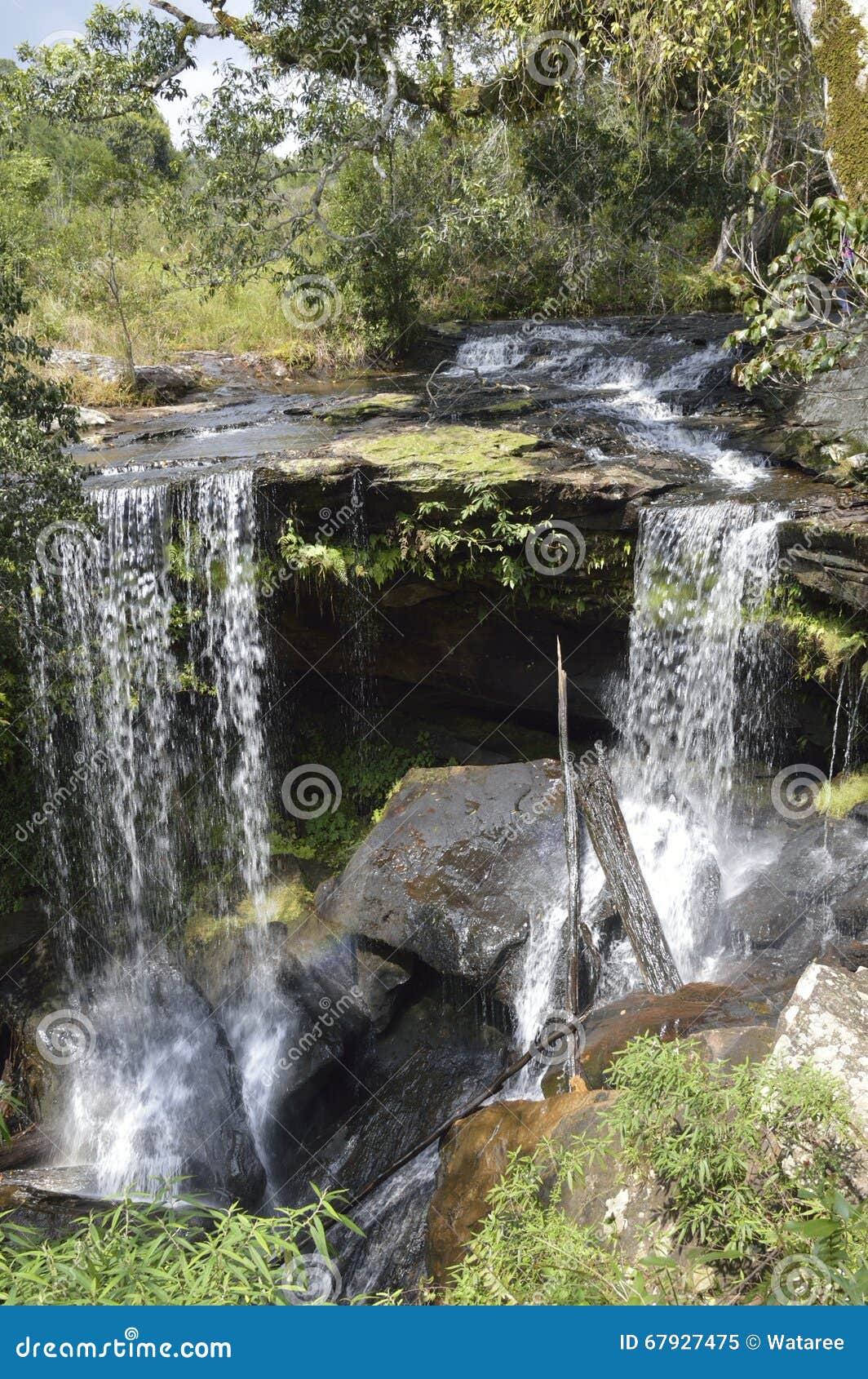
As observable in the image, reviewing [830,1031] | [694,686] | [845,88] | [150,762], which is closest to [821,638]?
[694,686]

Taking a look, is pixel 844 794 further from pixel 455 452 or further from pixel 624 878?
pixel 455 452

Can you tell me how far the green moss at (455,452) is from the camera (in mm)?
7812

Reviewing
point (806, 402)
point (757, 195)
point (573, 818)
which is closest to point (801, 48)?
point (806, 402)

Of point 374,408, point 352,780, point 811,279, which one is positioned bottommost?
point 352,780

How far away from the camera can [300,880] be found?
8672 millimetres

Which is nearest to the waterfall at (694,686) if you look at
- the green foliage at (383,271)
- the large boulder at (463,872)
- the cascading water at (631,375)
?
the large boulder at (463,872)

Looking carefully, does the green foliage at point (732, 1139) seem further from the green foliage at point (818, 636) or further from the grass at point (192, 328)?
the grass at point (192, 328)

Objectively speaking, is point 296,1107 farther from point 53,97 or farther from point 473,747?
point 53,97

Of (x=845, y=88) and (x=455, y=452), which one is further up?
(x=845, y=88)

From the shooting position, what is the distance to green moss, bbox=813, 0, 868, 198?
6.98 meters

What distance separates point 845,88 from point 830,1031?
7.22 m

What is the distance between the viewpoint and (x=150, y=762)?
841cm

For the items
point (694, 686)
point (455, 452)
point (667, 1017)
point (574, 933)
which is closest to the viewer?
point (667, 1017)

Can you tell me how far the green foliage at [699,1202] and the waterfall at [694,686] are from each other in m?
3.45
